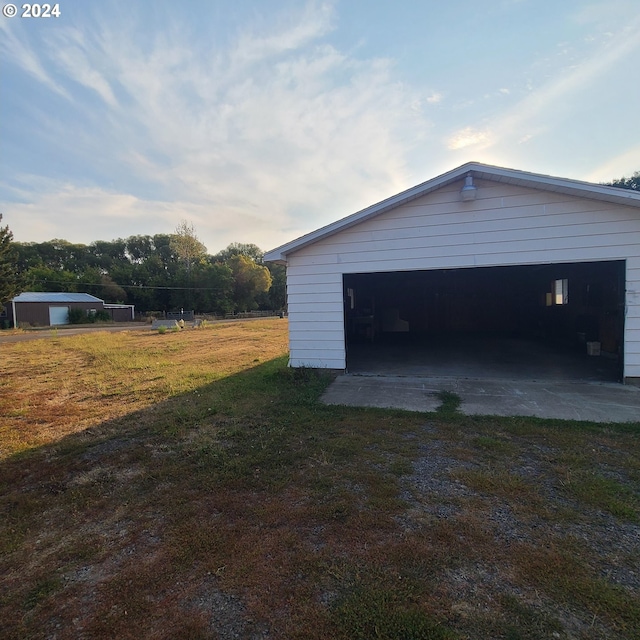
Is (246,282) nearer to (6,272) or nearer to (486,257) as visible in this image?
(6,272)

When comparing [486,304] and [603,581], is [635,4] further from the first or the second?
[486,304]

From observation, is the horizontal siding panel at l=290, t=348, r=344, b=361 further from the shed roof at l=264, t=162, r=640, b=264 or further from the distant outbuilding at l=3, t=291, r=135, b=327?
the distant outbuilding at l=3, t=291, r=135, b=327

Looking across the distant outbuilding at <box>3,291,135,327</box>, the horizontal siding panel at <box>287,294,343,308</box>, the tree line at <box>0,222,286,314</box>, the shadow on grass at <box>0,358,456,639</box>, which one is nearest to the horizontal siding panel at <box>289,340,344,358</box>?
the horizontal siding panel at <box>287,294,343,308</box>

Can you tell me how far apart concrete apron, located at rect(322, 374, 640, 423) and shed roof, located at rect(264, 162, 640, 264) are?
2.72 metres

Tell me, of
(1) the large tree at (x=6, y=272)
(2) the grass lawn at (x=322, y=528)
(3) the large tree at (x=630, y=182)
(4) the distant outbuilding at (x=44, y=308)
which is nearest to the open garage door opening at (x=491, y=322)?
(2) the grass lawn at (x=322, y=528)

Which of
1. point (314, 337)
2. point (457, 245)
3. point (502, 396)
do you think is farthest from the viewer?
Result: point (314, 337)

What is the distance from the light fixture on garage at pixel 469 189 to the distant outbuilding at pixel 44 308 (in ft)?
116

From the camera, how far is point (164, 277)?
1822 inches

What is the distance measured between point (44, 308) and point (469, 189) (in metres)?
38.2

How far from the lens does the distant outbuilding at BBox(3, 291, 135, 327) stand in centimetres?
2977

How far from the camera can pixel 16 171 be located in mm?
10398

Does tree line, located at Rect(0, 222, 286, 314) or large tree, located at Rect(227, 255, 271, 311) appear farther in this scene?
large tree, located at Rect(227, 255, 271, 311)

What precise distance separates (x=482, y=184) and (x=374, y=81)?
3722 millimetres

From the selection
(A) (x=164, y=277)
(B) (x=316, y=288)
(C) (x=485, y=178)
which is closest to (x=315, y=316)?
(B) (x=316, y=288)
